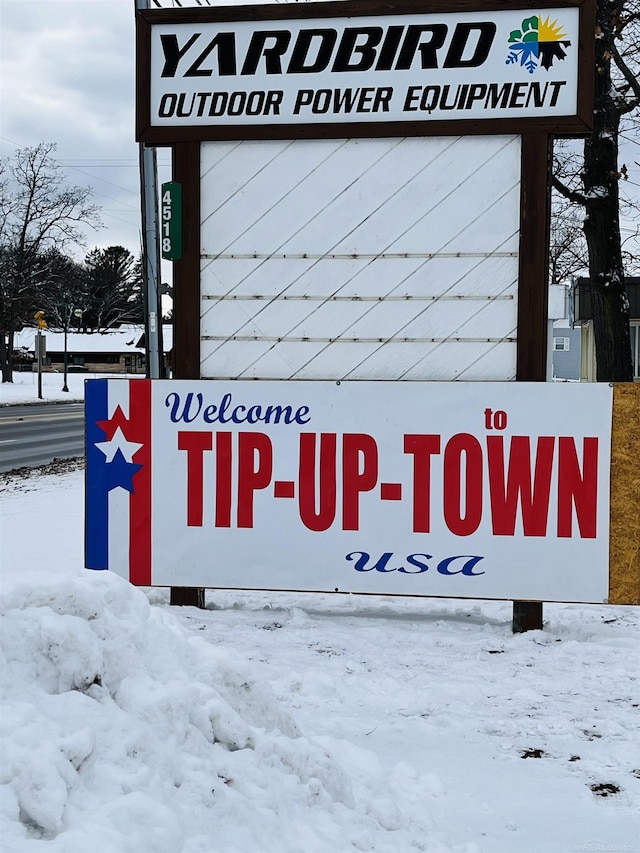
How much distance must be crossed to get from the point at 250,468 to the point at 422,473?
113 cm

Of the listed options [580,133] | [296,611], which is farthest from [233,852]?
[580,133]

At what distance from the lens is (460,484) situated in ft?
17.8

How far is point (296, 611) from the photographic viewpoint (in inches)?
221

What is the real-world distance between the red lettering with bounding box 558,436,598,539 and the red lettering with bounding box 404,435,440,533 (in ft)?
2.60

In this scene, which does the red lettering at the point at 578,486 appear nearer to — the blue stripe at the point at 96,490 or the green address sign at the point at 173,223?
the green address sign at the point at 173,223

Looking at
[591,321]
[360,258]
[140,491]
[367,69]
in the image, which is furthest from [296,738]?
[591,321]

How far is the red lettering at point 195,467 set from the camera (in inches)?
222

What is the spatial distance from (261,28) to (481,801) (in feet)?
15.6

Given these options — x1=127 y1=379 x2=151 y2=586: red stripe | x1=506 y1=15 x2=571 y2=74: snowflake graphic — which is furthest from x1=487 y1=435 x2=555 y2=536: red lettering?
x1=506 y1=15 x2=571 y2=74: snowflake graphic

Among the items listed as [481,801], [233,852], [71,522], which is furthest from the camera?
[71,522]

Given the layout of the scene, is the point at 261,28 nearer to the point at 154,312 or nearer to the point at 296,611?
the point at 296,611

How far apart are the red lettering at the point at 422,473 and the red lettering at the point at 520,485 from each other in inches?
14.8

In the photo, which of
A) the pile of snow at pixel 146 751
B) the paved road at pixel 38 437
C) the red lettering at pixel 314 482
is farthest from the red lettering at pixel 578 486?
the paved road at pixel 38 437

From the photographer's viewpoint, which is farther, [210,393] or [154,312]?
[154,312]
